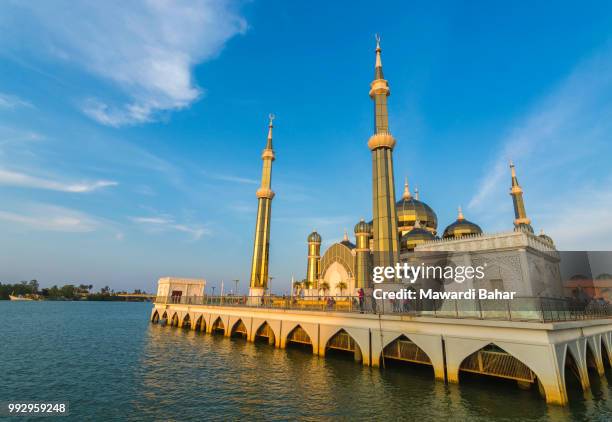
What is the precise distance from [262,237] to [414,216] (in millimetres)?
24293

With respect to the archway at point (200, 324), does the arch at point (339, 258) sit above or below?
above

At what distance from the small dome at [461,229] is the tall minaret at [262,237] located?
27690mm

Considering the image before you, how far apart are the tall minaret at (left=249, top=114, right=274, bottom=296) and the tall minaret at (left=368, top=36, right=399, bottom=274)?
25.7 metres

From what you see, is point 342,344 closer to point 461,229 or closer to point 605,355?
point 605,355

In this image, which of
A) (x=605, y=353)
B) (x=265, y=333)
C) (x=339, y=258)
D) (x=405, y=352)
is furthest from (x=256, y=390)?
(x=339, y=258)

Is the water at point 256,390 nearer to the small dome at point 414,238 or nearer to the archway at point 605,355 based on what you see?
the archway at point 605,355

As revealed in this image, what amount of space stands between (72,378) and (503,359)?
23.5 metres

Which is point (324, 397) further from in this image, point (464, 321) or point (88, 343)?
point (88, 343)

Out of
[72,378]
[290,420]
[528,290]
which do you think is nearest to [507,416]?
[290,420]

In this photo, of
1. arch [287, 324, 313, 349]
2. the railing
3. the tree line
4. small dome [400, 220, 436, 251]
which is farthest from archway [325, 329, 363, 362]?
the tree line

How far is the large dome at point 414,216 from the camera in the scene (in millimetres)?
49969

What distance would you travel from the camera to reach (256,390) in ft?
54.5

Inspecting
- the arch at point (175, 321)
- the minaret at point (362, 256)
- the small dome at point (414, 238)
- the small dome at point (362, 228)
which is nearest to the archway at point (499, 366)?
the small dome at point (414, 238)

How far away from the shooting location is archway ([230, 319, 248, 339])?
115 ft
